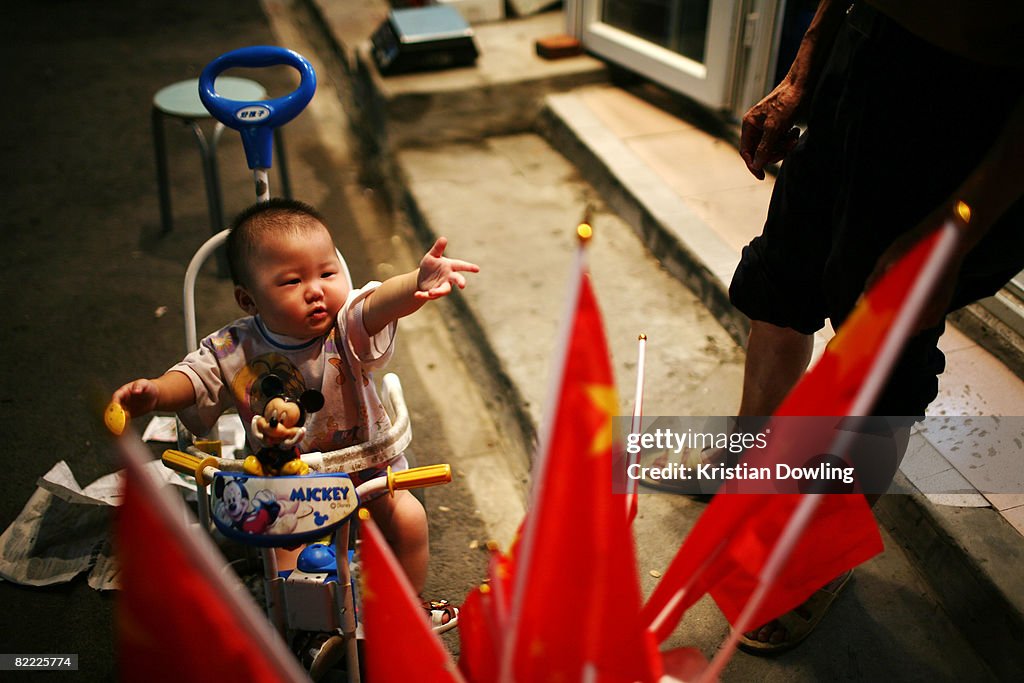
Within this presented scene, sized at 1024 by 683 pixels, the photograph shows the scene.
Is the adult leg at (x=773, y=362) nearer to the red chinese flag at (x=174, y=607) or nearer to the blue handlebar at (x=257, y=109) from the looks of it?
the blue handlebar at (x=257, y=109)

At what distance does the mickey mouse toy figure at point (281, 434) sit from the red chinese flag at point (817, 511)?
673 mm

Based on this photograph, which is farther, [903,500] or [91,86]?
[91,86]

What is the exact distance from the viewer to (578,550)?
0.84 metres

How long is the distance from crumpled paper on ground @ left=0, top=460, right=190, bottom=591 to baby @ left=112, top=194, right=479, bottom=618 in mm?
557

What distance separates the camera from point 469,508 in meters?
2.53

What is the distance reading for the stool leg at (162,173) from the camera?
373 centimetres

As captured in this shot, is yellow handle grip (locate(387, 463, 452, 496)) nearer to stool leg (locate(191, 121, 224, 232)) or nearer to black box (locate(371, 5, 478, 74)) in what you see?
stool leg (locate(191, 121, 224, 232))

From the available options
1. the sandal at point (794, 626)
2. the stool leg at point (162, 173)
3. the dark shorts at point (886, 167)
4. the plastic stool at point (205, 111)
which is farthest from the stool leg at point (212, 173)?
the sandal at point (794, 626)

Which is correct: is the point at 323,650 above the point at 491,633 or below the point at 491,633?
below

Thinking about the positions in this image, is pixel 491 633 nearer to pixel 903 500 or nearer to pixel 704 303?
pixel 903 500

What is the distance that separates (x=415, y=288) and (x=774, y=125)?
35.1 inches

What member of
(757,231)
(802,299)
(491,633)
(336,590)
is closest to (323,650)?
(336,590)

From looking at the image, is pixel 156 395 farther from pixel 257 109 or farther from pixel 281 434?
pixel 257 109

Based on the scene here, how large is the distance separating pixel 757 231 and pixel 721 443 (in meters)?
1.14
